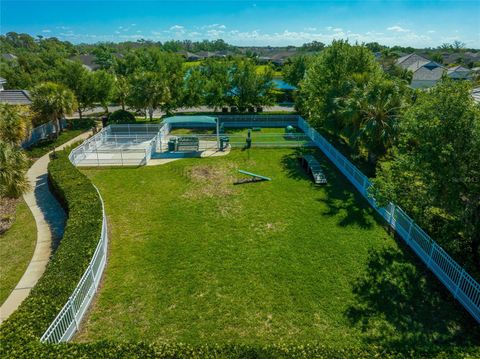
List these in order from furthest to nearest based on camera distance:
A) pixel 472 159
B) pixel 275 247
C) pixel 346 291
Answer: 1. pixel 275 247
2. pixel 346 291
3. pixel 472 159

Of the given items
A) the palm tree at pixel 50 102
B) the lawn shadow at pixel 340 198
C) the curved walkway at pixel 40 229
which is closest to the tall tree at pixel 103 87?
the palm tree at pixel 50 102

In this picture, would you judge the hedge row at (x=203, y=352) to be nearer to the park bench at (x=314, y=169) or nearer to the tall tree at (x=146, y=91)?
the park bench at (x=314, y=169)

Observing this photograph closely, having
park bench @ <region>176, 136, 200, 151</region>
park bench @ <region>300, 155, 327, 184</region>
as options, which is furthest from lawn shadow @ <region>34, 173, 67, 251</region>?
park bench @ <region>300, 155, 327, 184</region>

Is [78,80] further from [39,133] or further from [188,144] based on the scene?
[188,144]

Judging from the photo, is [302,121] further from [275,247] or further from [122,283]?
[122,283]

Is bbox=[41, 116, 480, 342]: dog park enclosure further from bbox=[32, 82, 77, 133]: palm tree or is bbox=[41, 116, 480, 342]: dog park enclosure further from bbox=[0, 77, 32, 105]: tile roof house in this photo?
bbox=[0, 77, 32, 105]: tile roof house

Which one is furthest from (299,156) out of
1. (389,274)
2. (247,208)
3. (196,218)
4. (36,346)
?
(36,346)
